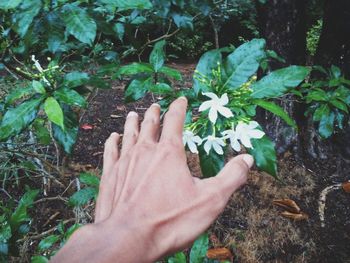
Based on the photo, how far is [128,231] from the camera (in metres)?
0.78

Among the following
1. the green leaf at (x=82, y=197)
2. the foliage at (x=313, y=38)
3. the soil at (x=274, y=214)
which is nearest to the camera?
the green leaf at (x=82, y=197)

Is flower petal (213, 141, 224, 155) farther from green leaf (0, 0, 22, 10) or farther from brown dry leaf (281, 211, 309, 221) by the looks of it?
brown dry leaf (281, 211, 309, 221)

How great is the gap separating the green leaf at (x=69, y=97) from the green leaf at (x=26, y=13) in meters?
0.25

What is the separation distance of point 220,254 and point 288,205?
0.80 metres

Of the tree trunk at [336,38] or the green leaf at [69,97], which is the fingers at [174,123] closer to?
the green leaf at [69,97]

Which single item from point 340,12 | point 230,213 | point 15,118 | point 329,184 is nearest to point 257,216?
point 230,213

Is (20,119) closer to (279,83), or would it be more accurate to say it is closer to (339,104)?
(279,83)

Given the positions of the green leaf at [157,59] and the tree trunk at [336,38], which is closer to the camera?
the green leaf at [157,59]

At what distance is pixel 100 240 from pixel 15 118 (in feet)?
2.24

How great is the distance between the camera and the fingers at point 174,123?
968 millimetres

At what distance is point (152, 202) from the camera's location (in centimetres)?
83

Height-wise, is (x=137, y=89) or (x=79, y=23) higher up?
(x=79, y=23)

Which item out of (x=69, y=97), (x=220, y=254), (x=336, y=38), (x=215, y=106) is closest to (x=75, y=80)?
(x=69, y=97)

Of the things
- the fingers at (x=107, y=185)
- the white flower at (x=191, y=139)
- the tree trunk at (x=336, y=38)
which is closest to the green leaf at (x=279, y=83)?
the white flower at (x=191, y=139)
